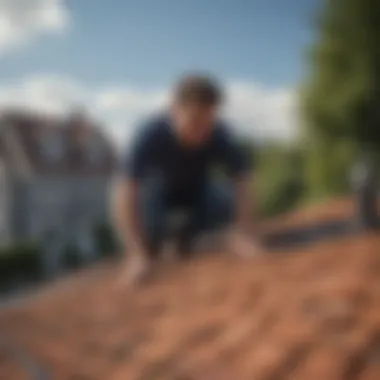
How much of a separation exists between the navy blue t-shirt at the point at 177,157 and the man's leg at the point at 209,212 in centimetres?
2

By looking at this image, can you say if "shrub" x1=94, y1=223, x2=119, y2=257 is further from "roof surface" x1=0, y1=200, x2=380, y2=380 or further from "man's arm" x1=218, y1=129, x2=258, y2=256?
"man's arm" x1=218, y1=129, x2=258, y2=256

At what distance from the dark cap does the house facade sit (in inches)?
5.2

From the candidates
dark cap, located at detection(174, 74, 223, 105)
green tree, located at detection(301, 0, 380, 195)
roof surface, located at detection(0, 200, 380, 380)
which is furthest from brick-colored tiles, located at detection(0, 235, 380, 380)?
dark cap, located at detection(174, 74, 223, 105)

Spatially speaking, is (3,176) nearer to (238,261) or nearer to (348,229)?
(238,261)

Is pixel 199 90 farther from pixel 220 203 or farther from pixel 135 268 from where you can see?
pixel 135 268

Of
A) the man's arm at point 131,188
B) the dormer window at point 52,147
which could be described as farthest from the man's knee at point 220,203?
the dormer window at point 52,147

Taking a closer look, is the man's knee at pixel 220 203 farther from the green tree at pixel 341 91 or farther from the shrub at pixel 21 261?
the shrub at pixel 21 261

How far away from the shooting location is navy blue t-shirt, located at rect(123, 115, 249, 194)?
1165 millimetres

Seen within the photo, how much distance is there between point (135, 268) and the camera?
1.19 m

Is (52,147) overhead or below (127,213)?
overhead

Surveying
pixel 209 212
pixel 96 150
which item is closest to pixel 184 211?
pixel 209 212

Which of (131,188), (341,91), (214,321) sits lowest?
(214,321)

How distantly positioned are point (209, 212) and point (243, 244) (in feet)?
0.25

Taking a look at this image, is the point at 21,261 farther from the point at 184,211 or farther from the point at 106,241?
the point at 184,211
